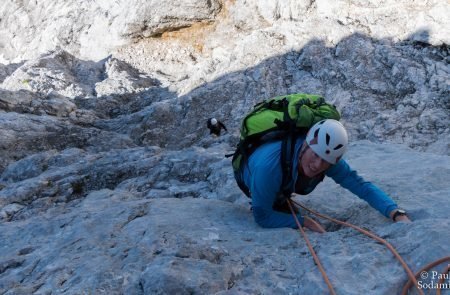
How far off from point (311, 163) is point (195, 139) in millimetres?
6436

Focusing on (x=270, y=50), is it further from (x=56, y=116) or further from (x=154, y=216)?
(x=154, y=216)

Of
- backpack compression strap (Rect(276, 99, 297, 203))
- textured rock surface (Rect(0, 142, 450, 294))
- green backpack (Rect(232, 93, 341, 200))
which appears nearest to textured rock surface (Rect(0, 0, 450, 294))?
textured rock surface (Rect(0, 142, 450, 294))

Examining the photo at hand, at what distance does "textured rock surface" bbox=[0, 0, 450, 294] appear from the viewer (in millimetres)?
3840

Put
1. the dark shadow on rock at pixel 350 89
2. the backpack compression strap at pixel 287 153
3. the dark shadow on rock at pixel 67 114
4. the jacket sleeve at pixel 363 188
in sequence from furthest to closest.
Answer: the dark shadow on rock at pixel 67 114 → the dark shadow on rock at pixel 350 89 → the jacket sleeve at pixel 363 188 → the backpack compression strap at pixel 287 153

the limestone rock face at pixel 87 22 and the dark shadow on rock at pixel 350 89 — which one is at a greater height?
the limestone rock face at pixel 87 22

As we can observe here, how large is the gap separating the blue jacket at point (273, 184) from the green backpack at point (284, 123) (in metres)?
0.07

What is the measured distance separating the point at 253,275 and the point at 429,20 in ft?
30.7

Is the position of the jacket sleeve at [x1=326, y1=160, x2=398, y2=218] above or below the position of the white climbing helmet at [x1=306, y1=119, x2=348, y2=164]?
below

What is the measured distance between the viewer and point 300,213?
4.94 meters

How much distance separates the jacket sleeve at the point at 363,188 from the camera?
4.37m

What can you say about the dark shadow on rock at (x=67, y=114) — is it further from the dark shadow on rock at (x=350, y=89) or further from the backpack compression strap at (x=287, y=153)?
the backpack compression strap at (x=287, y=153)

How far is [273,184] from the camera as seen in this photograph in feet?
13.6

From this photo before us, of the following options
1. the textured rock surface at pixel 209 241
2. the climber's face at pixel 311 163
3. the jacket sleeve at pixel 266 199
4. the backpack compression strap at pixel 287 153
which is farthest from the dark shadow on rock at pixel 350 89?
the climber's face at pixel 311 163

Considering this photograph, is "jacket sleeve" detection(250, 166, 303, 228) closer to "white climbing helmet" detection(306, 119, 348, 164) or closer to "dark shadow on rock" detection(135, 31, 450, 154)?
"white climbing helmet" detection(306, 119, 348, 164)
